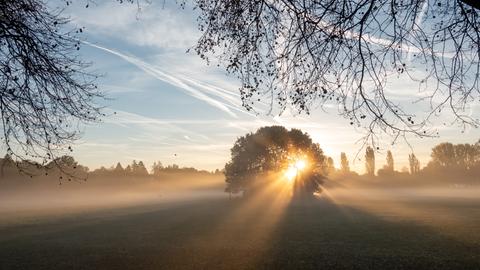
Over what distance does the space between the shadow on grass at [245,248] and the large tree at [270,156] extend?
44356 millimetres

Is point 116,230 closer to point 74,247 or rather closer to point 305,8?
point 74,247

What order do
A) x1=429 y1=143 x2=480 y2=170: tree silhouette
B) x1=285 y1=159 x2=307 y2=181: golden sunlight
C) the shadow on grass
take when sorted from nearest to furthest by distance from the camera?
the shadow on grass
x1=285 y1=159 x2=307 y2=181: golden sunlight
x1=429 y1=143 x2=480 y2=170: tree silhouette

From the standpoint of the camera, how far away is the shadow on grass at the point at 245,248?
70.0 feet

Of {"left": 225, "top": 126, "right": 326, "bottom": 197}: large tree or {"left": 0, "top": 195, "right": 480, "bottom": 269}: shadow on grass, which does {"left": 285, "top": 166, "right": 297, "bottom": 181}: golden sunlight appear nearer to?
{"left": 225, "top": 126, "right": 326, "bottom": 197}: large tree

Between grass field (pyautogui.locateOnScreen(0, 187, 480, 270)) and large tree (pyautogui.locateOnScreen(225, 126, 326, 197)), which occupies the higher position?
large tree (pyautogui.locateOnScreen(225, 126, 326, 197))

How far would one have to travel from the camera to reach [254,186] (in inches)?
3356

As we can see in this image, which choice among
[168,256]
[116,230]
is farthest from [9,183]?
[168,256]

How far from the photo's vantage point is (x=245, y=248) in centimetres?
2669

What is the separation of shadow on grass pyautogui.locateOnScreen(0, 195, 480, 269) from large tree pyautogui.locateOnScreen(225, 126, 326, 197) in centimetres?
4436

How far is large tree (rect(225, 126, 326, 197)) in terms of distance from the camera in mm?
84312

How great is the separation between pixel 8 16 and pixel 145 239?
89.9 feet

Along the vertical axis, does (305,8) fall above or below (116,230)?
above

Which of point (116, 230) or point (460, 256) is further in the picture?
point (116, 230)

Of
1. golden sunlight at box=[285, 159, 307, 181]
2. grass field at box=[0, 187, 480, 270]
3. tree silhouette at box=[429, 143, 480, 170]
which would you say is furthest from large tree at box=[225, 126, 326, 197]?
tree silhouette at box=[429, 143, 480, 170]
